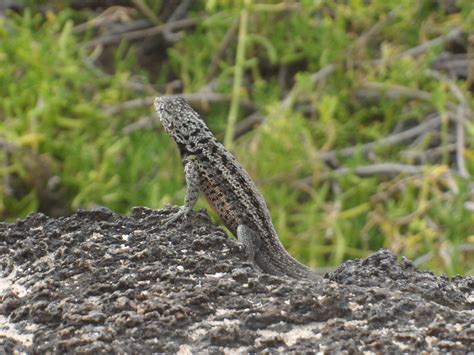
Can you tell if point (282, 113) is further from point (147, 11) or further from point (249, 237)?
point (249, 237)

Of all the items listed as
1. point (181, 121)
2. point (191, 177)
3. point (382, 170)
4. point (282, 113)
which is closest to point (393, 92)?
point (382, 170)

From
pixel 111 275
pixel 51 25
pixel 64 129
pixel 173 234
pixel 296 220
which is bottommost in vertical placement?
pixel 111 275

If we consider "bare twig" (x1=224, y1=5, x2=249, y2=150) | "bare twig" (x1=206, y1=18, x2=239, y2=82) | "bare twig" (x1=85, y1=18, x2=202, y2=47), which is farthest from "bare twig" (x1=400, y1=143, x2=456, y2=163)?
"bare twig" (x1=85, y1=18, x2=202, y2=47)

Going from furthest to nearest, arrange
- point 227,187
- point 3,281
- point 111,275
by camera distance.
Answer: point 227,187 < point 3,281 < point 111,275

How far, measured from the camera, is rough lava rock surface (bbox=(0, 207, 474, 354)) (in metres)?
1.85

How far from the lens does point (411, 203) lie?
463cm

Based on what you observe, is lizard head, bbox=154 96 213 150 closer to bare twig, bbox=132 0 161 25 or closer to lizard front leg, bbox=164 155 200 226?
lizard front leg, bbox=164 155 200 226

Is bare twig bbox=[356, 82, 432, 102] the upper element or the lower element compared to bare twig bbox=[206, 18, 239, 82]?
lower

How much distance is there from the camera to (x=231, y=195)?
8.98 feet

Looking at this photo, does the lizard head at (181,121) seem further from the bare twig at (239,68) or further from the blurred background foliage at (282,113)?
the bare twig at (239,68)

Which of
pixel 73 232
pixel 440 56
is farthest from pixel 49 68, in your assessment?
pixel 73 232

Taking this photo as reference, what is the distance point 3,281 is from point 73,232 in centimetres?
20

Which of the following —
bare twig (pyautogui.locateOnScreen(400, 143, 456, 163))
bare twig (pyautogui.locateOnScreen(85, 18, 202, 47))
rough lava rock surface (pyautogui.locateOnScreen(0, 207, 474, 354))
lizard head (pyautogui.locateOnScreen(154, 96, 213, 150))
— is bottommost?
rough lava rock surface (pyautogui.locateOnScreen(0, 207, 474, 354))

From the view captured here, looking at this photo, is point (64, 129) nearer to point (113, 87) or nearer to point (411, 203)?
point (113, 87)
